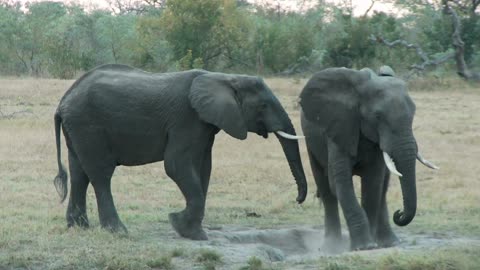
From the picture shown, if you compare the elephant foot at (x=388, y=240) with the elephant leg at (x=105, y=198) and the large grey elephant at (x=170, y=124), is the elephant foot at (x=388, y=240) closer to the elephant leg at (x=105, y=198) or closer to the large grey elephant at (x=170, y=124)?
the large grey elephant at (x=170, y=124)

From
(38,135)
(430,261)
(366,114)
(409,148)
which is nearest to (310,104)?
(366,114)

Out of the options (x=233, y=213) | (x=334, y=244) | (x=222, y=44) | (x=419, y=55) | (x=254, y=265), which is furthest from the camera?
(x=222, y=44)

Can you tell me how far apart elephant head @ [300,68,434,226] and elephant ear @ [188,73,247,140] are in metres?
0.65

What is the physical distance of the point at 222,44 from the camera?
106 feet

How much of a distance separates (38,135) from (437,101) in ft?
30.4

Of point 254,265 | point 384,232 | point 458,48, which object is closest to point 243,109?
point 384,232

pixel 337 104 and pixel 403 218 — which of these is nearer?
pixel 403 218

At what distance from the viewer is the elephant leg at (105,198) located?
934cm

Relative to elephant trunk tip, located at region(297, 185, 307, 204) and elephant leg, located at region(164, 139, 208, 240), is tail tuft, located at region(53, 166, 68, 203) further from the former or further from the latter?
elephant trunk tip, located at region(297, 185, 307, 204)

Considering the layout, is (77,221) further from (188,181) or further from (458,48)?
(458,48)

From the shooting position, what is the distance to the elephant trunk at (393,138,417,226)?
8.40m

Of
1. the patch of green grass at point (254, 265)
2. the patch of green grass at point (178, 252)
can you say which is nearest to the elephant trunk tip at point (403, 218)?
the patch of green grass at point (254, 265)

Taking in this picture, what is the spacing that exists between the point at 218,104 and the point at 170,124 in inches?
19.3

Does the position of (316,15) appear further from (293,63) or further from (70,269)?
(70,269)
